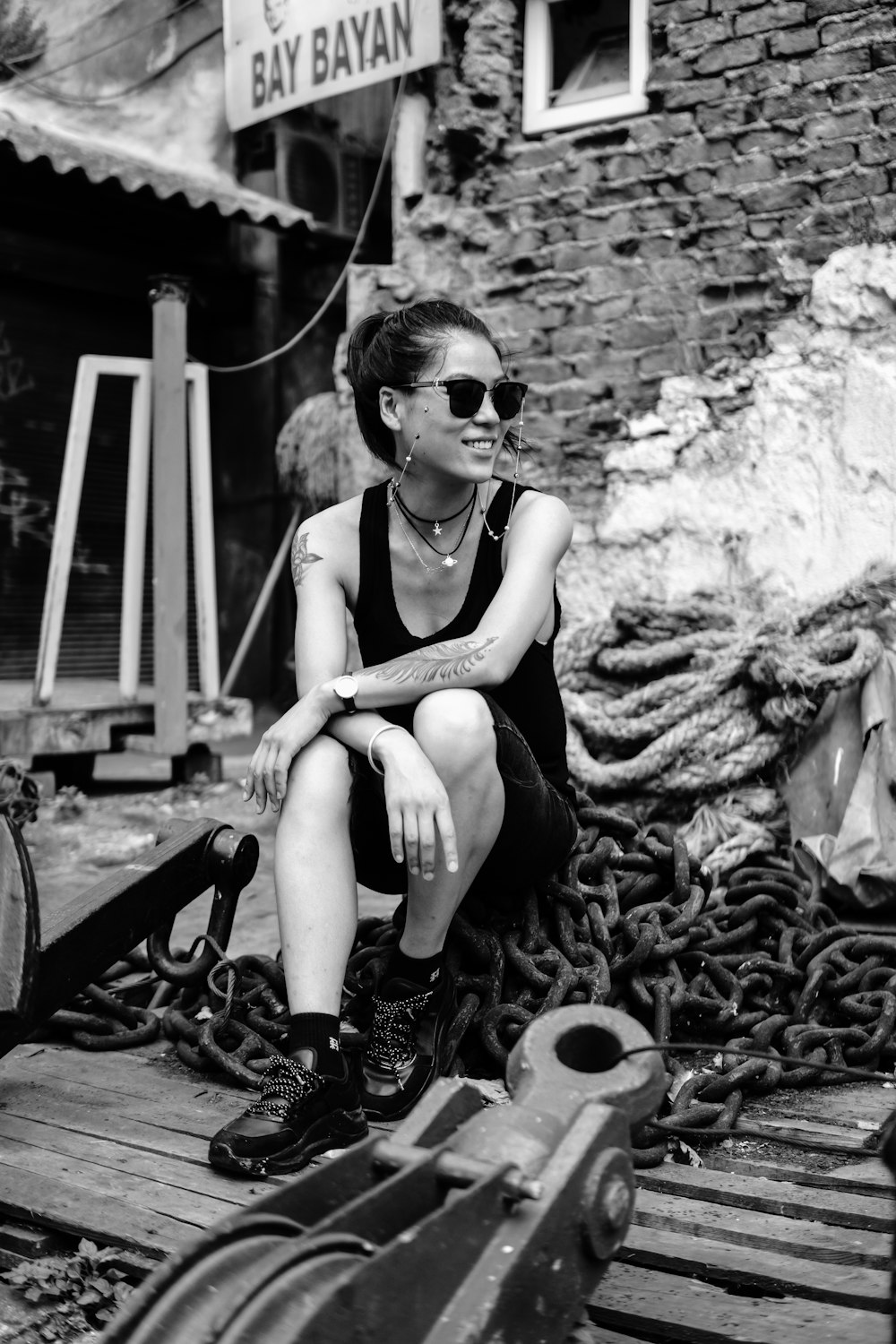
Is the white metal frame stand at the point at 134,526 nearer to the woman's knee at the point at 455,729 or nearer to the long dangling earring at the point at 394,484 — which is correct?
the long dangling earring at the point at 394,484

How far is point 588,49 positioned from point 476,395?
398cm

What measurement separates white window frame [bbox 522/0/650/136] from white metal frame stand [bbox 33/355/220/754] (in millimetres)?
2181

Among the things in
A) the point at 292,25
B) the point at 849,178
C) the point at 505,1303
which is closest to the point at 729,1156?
the point at 505,1303

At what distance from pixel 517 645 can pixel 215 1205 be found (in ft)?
3.89

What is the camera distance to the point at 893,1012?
9.60 ft

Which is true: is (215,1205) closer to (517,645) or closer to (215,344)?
(517,645)

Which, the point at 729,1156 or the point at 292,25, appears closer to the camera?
the point at 729,1156

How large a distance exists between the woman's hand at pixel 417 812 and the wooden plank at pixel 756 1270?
2.32 ft

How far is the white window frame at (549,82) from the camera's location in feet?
19.1

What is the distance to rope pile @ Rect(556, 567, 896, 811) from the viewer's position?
4.80 m

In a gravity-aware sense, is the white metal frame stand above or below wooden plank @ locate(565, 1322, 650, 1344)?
above

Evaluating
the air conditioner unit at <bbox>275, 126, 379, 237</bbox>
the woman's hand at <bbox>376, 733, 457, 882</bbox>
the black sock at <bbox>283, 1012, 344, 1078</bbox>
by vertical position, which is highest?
the air conditioner unit at <bbox>275, 126, 379, 237</bbox>

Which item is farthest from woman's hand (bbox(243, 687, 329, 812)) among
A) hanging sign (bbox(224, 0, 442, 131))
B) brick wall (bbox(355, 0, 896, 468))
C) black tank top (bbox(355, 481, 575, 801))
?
hanging sign (bbox(224, 0, 442, 131))

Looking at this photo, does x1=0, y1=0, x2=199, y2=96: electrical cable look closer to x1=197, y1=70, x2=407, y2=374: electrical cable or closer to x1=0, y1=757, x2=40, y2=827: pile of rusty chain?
x1=197, y1=70, x2=407, y2=374: electrical cable
